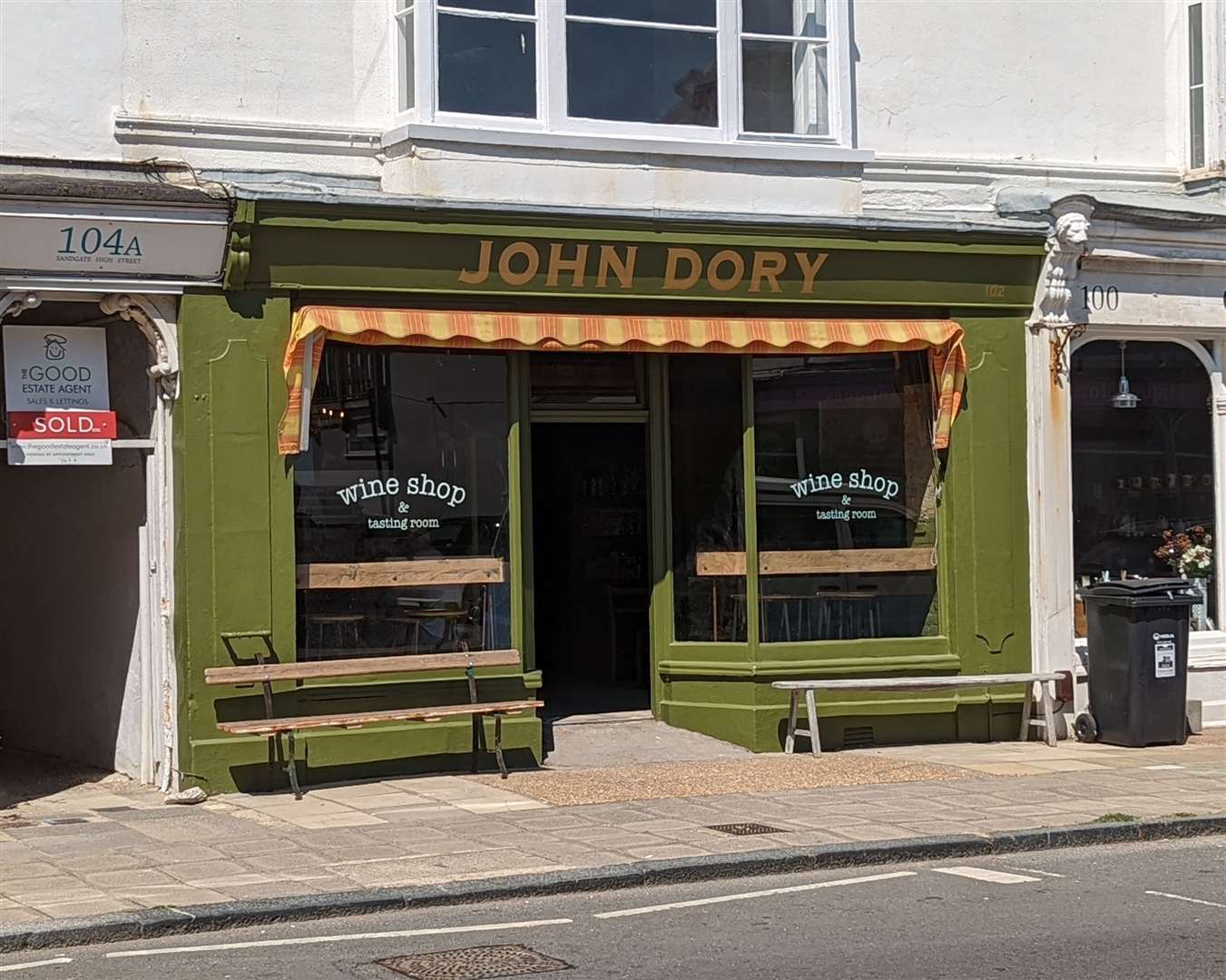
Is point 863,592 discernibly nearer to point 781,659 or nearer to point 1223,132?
point 781,659

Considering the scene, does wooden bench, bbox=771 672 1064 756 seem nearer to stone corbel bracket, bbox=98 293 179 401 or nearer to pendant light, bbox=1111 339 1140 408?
pendant light, bbox=1111 339 1140 408

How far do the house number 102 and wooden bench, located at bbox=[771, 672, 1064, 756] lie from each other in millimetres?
5492

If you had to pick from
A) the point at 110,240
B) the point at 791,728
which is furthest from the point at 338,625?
the point at 791,728

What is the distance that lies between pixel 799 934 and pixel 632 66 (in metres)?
7.41

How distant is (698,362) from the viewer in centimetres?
1388

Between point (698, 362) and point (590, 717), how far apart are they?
2.90 meters

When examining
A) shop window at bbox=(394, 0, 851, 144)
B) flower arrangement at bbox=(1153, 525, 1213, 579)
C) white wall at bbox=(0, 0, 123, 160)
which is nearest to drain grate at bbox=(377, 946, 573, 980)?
white wall at bbox=(0, 0, 123, 160)

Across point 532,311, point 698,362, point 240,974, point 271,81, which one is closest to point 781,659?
point 698,362

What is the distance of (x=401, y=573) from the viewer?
1269 cm

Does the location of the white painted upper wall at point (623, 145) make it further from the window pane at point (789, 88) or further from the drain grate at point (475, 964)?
the drain grate at point (475, 964)

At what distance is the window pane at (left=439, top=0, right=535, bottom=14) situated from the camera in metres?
12.8

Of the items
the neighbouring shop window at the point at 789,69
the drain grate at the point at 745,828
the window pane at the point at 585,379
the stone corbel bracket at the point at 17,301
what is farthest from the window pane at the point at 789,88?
the drain grate at the point at 745,828

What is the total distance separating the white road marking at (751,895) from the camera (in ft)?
28.3

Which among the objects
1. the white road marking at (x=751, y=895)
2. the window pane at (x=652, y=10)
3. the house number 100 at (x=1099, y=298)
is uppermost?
the window pane at (x=652, y=10)
